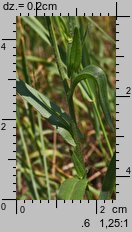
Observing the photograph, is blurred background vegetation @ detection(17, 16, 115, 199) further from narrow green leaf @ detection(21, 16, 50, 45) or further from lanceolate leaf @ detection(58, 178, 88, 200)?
lanceolate leaf @ detection(58, 178, 88, 200)

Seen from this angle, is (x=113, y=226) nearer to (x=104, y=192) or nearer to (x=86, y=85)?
(x=104, y=192)

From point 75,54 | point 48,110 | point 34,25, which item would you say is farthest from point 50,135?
point 75,54

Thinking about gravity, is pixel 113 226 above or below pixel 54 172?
below

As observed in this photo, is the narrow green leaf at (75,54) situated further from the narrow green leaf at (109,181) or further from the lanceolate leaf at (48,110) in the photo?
the narrow green leaf at (109,181)

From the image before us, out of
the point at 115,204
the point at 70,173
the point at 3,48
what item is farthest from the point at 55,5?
the point at 70,173

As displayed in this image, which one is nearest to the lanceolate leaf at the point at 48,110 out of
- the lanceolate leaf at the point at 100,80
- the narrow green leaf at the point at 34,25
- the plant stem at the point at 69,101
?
the plant stem at the point at 69,101

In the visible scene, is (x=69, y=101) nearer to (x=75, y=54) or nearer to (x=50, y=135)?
(x=75, y=54)
